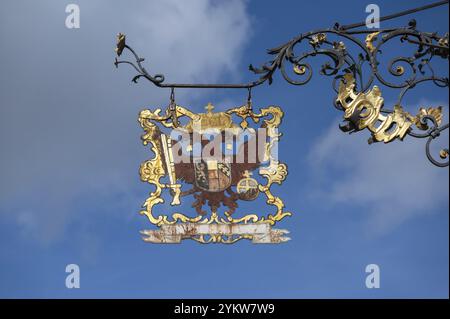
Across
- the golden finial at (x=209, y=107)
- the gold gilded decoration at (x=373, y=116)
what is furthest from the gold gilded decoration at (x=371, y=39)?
the golden finial at (x=209, y=107)

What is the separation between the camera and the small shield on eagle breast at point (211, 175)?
1429cm

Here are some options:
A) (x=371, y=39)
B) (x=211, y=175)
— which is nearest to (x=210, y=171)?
(x=211, y=175)

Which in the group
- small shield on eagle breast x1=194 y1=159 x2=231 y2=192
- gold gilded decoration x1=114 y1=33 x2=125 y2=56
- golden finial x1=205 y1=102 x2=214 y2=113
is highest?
gold gilded decoration x1=114 y1=33 x2=125 y2=56

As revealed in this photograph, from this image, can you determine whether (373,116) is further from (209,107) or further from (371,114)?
(209,107)

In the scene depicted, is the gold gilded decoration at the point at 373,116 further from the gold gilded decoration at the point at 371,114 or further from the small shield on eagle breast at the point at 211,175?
→ the small shield on eagle breast at the point at 211,175

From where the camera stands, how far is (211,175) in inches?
563

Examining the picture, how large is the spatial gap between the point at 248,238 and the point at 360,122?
2145 millimetres

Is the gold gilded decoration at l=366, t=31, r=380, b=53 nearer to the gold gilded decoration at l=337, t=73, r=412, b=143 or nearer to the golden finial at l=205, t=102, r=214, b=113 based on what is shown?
the gold gilded decoration at l=337, t=73, r=412, b=143

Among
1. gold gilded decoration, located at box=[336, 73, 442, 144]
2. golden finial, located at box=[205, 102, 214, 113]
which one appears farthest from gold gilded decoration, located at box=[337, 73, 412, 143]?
golden finial, located at box=[205, 102, 214, 113]

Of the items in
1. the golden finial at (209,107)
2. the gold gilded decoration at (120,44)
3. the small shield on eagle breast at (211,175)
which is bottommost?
the small shield on eagle breast at (211,175)

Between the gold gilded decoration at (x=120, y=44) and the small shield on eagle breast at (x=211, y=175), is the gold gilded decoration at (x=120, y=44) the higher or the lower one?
the higher one

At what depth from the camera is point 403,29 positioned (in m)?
14.4

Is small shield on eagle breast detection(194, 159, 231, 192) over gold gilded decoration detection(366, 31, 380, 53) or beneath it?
beneath

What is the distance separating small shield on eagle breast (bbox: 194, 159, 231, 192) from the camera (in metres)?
14.3
